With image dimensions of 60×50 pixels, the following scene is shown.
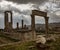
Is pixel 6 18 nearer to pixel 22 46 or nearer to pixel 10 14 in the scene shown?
pixel 10 14

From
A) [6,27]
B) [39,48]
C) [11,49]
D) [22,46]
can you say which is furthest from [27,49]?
[6,27]

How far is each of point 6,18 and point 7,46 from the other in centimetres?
2041

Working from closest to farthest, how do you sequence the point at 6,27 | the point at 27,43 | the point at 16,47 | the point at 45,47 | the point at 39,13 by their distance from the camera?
the point at 45,47
the point at 16,47
the point at 27,43
the point at 39,13
the point at 6,27

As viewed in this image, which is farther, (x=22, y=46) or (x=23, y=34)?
(x=23, y=34)

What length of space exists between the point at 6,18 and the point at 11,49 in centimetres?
2040

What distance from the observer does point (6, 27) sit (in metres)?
32.1

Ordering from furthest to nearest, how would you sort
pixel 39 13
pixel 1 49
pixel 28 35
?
1. pixel 28 35
2. pixel 39 13
3. pixel 1 49

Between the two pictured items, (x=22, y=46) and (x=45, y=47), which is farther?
(x=22, y=46)

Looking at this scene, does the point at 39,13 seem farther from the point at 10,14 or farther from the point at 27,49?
the point at 10,14

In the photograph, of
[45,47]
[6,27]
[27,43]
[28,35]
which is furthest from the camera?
[6,27]

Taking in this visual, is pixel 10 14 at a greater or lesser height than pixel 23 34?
greater

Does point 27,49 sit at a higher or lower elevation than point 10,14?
lower

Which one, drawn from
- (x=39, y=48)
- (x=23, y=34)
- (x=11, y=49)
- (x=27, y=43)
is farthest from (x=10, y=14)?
(x=39, y=48)

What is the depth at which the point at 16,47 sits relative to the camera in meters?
13.2
